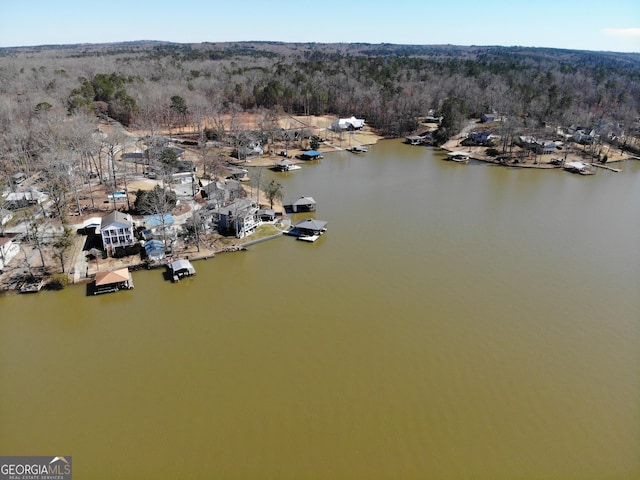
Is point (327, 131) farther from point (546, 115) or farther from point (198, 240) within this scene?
point (198, 240)

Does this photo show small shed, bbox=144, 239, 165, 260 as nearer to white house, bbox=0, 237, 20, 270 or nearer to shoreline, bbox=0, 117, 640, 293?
shoreline, bbox=0, 117, 640, 293

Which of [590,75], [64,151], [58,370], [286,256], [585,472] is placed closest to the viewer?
[585,472]

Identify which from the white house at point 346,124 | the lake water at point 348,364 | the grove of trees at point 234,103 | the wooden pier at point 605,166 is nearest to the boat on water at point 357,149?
the white house at point 346,124

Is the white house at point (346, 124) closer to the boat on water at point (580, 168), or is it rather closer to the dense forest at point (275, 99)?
the dense forest at point (275, 99)

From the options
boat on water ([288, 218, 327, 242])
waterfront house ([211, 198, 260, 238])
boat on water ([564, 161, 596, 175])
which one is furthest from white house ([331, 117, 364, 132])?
waterfront house ([211, 198, 260, 238])

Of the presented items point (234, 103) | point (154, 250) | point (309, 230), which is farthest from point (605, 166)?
point (234, 103)

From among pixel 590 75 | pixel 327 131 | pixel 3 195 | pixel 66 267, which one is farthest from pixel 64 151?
pixel 590 75
